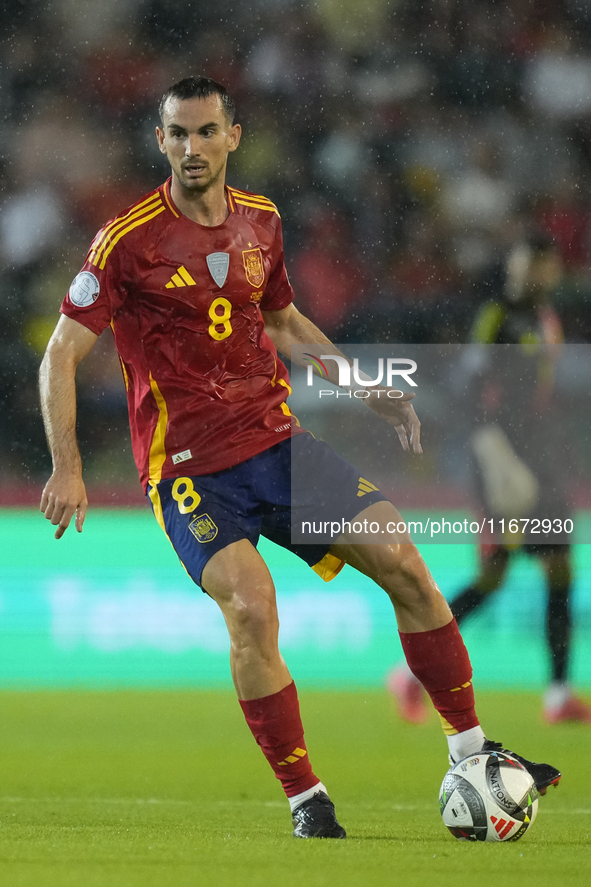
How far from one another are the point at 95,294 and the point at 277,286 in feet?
1.68

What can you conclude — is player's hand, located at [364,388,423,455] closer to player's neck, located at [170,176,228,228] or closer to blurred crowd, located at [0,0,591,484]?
player's neck, located at [170,176,228,228]

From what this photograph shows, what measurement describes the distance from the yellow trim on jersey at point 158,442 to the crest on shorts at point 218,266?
10.6 inches

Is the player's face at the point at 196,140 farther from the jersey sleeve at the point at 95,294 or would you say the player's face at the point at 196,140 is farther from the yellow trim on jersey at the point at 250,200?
the jersey sleeve at the point at 95,294

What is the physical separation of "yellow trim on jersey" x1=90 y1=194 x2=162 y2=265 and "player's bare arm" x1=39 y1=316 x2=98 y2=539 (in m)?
0.17

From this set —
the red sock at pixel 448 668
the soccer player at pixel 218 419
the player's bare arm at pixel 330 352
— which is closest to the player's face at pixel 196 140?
the soccer player at pixel 218 419

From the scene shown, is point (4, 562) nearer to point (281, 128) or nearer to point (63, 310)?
point (281, 128)

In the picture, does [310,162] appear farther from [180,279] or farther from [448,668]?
[448,668]

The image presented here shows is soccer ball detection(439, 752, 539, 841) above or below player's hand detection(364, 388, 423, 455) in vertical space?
below

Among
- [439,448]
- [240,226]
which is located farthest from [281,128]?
[240,226]

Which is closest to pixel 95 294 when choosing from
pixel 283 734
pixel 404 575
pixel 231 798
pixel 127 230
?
pixel 127 230

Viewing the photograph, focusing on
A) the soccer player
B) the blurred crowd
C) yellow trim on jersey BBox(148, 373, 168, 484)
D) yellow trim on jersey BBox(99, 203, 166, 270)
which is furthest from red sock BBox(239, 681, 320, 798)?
the blurred crowd

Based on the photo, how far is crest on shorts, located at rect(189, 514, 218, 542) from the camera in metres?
2.49

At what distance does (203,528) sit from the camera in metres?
2.50

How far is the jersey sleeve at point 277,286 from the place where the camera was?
113 inches
